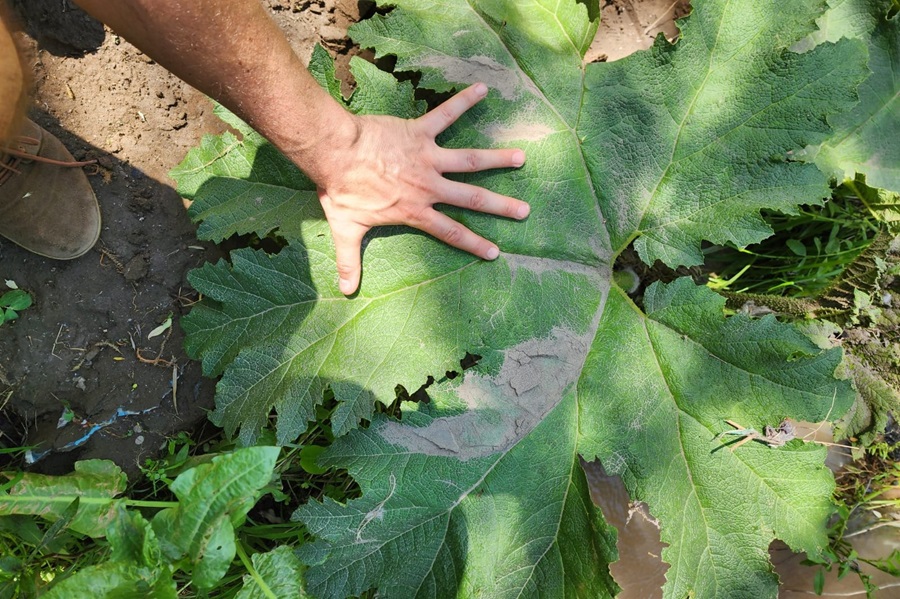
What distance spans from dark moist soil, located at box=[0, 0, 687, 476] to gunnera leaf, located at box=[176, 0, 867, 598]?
36 cm

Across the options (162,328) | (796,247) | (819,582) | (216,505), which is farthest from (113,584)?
(796,247)

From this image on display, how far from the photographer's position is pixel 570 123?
7.72ft

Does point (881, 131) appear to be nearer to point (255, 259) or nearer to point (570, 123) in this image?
point (570, 123)

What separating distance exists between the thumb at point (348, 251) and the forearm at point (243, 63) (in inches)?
7.9

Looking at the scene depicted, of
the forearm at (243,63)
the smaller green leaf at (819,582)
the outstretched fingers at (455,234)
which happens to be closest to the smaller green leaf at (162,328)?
the forearm at (243,63)

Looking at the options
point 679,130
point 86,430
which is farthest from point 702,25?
point 86,430

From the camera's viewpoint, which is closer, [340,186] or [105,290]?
[340,186]

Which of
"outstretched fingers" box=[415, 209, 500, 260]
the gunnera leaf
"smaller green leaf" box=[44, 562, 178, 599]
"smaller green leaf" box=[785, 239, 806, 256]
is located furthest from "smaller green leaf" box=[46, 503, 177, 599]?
"smaller green leaf" box=[785, 239, 806, 256]

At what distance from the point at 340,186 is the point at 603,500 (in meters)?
1.70

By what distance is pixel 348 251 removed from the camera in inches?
85.8

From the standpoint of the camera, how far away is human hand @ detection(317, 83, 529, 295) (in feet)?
6.86

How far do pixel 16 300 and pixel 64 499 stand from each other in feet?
2.70

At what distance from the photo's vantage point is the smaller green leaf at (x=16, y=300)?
2404mm

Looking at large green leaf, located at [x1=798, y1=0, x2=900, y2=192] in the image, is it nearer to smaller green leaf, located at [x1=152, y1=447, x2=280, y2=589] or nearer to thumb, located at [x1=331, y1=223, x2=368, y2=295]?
thumb, located at [x1=331, y1=223, x2=368, y2=295]
